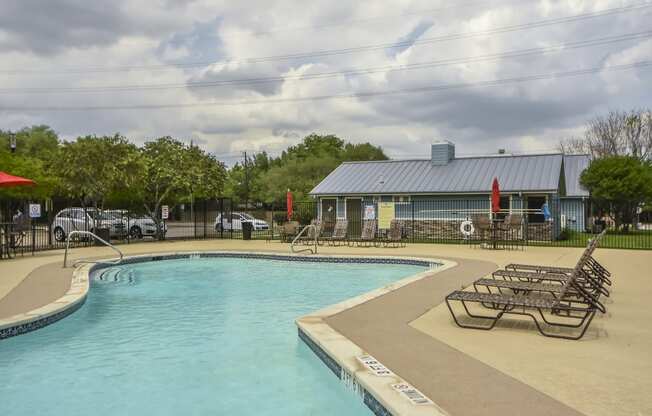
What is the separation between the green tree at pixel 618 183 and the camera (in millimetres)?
24266

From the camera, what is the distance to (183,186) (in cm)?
2002

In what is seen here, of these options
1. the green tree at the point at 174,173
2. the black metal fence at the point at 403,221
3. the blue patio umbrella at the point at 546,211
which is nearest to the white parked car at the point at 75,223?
the black metal fence at the point at 403,221

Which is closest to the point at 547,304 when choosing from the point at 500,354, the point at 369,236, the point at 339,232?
the point at 500,354

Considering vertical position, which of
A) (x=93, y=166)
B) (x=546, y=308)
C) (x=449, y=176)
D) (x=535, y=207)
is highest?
(x=93, y=166)

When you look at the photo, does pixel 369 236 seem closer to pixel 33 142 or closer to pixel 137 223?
pixel 137 223

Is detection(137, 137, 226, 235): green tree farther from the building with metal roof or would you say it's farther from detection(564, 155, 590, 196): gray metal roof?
detection(564, 155, 590, 196): gray metal roof

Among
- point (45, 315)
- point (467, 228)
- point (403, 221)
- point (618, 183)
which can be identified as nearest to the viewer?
point (45, 315)

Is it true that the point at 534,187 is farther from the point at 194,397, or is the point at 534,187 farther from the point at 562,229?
the point at 194,397

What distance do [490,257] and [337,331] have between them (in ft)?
29.6

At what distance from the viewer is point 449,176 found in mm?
24938

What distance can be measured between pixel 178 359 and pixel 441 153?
22282 millimetres

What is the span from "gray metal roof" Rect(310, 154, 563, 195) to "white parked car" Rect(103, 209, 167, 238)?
798 cm

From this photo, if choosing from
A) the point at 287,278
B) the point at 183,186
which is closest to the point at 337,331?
the point at 287,278

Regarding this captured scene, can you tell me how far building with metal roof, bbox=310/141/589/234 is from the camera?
22.8m
